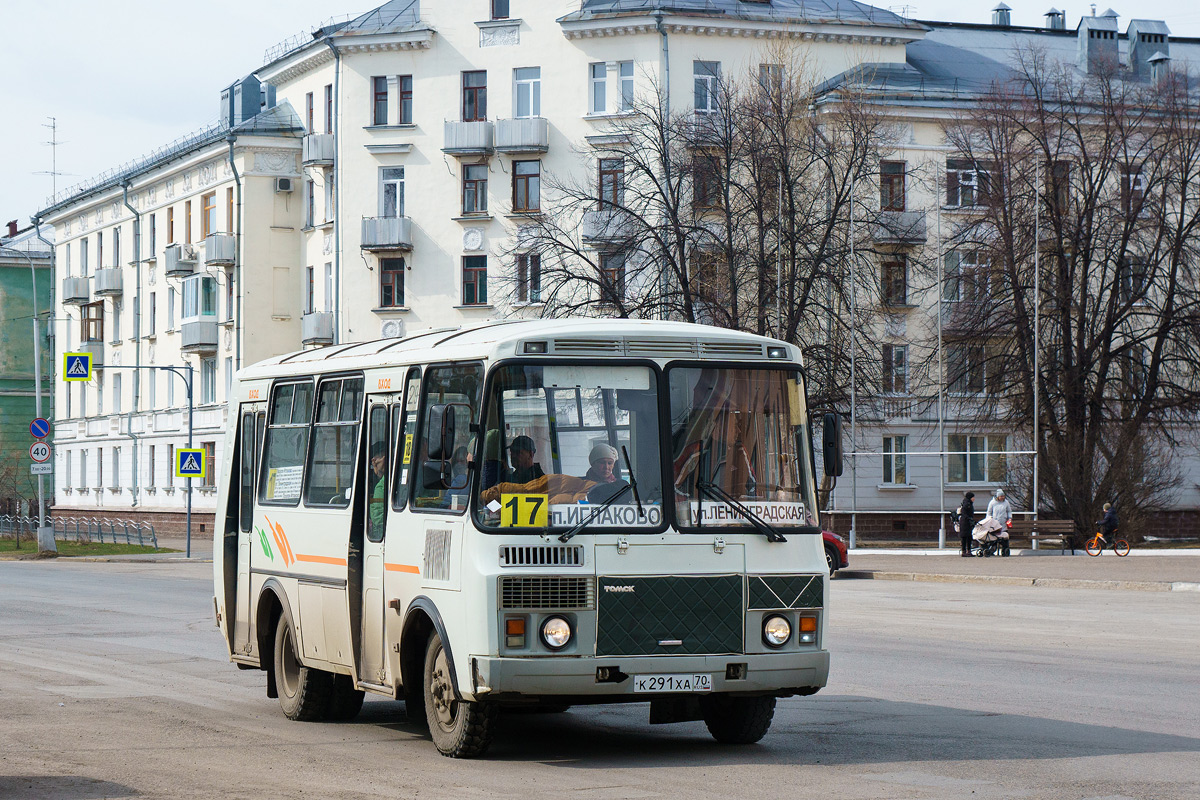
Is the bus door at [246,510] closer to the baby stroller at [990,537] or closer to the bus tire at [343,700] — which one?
the bus tire at [343,700]

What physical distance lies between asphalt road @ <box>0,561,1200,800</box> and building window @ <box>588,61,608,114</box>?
4129cm

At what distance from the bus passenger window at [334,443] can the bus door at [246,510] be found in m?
1.23

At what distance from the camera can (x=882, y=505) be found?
56.2 meters

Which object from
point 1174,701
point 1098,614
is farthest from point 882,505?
point 1174,701

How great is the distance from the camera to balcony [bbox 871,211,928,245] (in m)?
51.5

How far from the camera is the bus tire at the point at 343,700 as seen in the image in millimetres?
12125

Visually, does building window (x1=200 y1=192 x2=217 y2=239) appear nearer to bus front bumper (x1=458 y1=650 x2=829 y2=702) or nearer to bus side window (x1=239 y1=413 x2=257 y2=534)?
bus side window (x1=239 y1=413 x2=257 y2=534)

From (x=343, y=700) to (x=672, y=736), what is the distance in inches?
101

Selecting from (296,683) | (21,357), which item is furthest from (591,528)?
(21,357)

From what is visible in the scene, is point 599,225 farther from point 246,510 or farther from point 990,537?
point 246,510

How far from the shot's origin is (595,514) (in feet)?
31.7

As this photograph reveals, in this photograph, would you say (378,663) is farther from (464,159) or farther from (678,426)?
(464,159)

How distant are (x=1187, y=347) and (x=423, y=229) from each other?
26.9 metres

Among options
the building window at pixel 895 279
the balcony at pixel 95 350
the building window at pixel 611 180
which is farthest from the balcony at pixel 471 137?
the balcony at pixel 95 350
